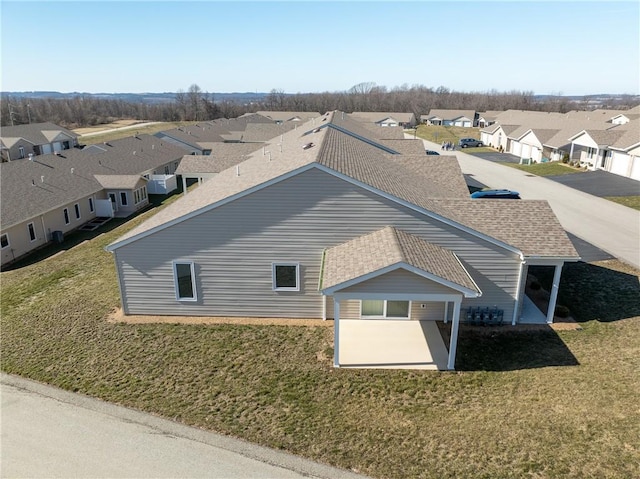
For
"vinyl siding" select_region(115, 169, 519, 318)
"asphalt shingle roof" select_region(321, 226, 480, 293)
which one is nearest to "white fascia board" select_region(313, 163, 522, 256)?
"vinyl siding" select_region(115, 169, 519, 318)

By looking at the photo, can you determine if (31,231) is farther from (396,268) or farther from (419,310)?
(396,268)

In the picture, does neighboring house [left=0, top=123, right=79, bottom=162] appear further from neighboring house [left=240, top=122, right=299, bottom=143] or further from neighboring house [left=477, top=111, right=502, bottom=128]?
neighboring house [left=477, top=111, right=502, bottom=128]

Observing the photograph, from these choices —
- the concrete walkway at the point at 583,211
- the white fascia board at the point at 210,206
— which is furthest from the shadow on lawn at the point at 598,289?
the white fascia board at the point at 210,206

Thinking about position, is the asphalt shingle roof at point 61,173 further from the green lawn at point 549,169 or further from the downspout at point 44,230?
the green lawn at point 549,169

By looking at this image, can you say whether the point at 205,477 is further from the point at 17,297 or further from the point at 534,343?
the point at 17,297

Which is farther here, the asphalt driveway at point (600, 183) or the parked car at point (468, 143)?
the parked car at point (468, 143)

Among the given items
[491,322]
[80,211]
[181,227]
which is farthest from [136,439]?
[80,211]
